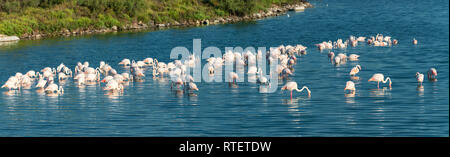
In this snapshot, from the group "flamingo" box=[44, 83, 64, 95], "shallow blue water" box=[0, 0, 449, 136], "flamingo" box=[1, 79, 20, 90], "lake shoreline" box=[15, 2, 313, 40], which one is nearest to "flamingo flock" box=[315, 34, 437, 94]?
"shallow blue water" box=[0, 0, 449, 136]

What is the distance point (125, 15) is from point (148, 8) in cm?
371

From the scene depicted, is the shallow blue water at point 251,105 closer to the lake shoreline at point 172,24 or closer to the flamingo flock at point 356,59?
the flamingo flock at point 356,59

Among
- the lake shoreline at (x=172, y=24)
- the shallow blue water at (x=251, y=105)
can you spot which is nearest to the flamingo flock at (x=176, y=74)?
the shallow blue water at (x=251, y=105)

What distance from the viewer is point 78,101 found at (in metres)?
23.3

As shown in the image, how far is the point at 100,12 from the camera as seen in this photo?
6209cm

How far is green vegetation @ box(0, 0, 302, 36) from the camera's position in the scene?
56250 millimetres

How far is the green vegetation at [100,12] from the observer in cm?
5625

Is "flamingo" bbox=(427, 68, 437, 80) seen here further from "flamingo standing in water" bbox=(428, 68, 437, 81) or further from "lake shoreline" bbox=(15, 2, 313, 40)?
"lake shoreline" bbox=(15, 2, 313, 40)

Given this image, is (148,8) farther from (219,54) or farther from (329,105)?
(329,105)

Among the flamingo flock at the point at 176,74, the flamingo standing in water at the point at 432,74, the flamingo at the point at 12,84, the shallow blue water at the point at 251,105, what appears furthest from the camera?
the flamingo standing in water at the point at 432,74

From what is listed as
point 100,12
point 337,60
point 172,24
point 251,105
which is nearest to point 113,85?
point 251,105

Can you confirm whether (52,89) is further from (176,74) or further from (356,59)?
(356,59)

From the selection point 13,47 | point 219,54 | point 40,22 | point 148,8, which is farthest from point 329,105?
point 148,8

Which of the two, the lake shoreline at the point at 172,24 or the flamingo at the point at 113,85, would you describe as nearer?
the flamingo at the point at 113,85
